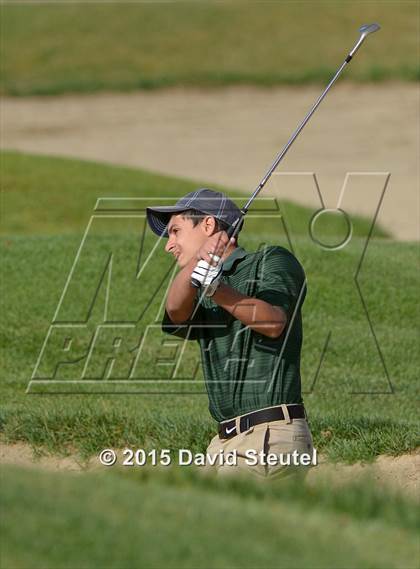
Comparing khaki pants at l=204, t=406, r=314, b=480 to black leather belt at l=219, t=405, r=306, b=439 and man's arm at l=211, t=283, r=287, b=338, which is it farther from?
man's arm at l=211, t=283, r=287, b=338

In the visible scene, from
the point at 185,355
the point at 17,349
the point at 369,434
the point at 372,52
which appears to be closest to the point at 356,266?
the point at 185,355

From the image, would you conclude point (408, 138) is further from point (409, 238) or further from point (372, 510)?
point (372, 510)

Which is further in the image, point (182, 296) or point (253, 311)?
point (182, 296)

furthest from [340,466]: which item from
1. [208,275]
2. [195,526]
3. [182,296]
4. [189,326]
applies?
[195,526]

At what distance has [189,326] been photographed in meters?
5.84

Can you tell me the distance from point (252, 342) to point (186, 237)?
0.60 meters

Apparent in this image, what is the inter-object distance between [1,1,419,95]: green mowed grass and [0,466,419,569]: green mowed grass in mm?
31888

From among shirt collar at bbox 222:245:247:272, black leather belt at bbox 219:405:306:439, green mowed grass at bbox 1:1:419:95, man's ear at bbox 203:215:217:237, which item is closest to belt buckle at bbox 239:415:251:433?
black leather belt at bbox 219:405:306:439

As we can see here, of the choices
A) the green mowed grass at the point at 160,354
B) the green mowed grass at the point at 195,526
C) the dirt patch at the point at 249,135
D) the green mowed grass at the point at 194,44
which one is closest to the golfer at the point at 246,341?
the green mowed grass at the point at 195,526

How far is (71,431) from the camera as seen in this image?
8.29 metres

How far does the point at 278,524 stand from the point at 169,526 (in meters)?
0.39

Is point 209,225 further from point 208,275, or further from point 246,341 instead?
point 246,341

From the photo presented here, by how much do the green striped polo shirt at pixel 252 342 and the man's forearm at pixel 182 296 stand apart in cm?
11

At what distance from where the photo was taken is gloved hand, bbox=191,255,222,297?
17.0 ft
